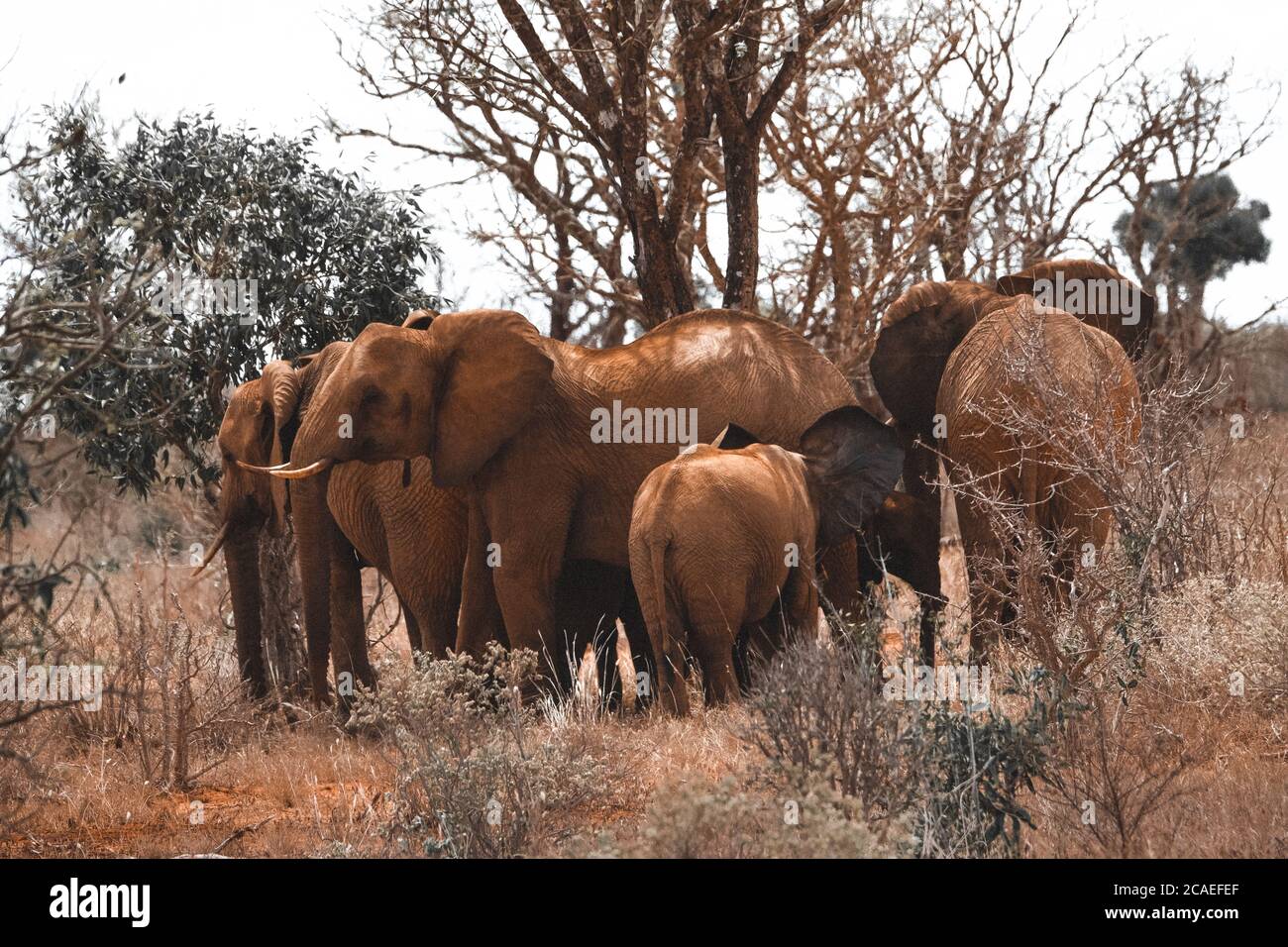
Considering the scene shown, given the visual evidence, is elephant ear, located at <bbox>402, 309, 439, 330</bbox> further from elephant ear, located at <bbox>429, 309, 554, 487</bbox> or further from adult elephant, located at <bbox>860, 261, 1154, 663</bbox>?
adult elephant, located at <bbox>860, 261, 1154, 663</bbox>

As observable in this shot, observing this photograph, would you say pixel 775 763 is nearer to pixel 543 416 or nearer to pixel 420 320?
pixel 543 416

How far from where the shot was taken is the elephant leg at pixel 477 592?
414 inches

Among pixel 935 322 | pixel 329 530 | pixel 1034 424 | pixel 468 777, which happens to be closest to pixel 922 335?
pixel 935 322

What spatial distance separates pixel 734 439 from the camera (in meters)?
9.95

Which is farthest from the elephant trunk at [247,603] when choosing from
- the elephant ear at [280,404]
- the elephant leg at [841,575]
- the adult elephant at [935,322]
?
the adult elephant at [935,322]

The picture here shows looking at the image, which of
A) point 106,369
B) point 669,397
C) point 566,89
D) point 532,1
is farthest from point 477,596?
point 532,1

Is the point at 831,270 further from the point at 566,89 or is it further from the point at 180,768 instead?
the point at 180,768

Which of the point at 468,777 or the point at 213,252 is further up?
the point at 213,252

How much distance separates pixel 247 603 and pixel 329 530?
2.81 feet

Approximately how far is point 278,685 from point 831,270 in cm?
993

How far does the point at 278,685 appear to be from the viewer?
478 inches

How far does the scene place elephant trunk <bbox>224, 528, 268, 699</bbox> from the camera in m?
11.9

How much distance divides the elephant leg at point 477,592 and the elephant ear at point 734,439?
5.53 feet

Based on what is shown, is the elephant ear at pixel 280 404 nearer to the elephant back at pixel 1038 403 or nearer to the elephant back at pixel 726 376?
the elephant back at pixel 726 376
